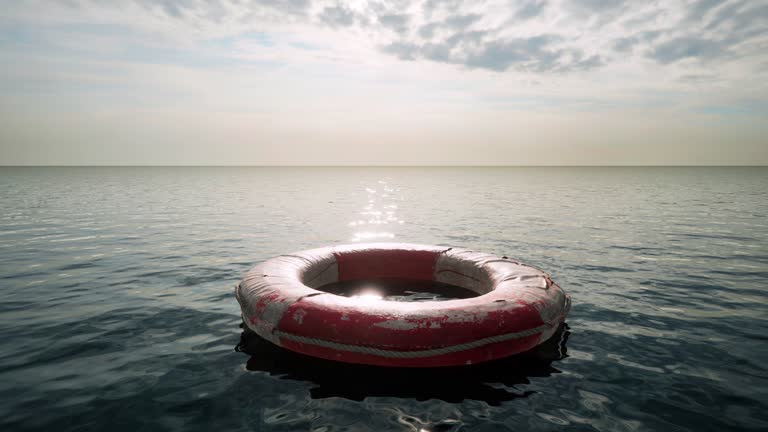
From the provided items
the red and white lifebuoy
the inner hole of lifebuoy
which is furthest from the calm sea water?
the inner hole of lifebuoy

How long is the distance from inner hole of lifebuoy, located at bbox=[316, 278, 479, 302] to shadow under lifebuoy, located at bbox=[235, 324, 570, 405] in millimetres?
1926

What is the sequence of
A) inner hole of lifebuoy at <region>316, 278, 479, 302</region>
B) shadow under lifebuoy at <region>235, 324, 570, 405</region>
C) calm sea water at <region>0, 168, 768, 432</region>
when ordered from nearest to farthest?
calm sea water at <region>0, 168, 768, 432</region>
shadow under lifebuoy at <region>235, 324, 570, 405</region>
inner hole of lifebuoy at <region>316, 278, 479, 302</region>

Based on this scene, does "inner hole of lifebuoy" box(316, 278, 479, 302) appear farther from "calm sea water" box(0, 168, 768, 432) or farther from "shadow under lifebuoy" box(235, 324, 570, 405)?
"shadow under lifebuoy" box(235, 324, 570, 405)

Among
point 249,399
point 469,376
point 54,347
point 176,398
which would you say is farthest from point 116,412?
point 469,376

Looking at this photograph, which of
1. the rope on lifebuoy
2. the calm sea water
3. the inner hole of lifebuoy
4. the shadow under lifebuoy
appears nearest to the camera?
the calm sea water

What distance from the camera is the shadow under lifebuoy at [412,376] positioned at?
11.9ft

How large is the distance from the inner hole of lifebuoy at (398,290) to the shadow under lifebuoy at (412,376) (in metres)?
1.93

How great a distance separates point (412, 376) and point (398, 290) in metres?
2.71

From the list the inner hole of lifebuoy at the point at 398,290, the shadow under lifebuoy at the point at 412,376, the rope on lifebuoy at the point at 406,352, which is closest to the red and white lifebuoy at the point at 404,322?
the rope on lifebuoy at the point at 406,352

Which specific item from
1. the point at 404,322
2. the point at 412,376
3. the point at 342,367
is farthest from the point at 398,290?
the point at 404,322

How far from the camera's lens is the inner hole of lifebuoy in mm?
6258

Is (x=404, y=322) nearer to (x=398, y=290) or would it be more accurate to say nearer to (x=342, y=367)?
(x=342, y=367)

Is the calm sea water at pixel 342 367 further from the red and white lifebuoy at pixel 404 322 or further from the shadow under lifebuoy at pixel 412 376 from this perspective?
the red and white lifebuoy at pixel 404 322

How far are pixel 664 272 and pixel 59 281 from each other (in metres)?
11.1
